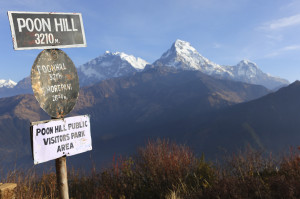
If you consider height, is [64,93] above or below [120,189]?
above

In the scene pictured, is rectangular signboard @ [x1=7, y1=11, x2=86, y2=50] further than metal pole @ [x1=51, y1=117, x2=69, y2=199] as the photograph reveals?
No

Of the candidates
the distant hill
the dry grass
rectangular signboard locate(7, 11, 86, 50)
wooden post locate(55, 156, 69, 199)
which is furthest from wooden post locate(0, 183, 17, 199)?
Answer: the distant hill

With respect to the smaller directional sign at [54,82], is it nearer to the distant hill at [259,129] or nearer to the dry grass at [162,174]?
the dry grass at [162,174]

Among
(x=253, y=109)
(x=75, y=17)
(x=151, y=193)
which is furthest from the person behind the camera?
(x=253, y=109)

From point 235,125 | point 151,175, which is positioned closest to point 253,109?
point 235,125

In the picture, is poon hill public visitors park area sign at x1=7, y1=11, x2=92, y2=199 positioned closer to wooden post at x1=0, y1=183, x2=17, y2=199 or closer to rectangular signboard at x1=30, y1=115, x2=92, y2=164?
rectangular signboard at x1=30, y1=115, x2=92, y2=164

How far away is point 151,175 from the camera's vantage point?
23.3 ft

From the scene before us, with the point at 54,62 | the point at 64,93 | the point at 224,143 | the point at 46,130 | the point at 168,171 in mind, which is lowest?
the point at 224,143

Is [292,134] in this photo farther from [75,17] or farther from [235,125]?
[75,17]

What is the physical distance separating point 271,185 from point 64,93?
13.8 ft

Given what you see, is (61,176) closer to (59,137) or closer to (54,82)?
(59,137)

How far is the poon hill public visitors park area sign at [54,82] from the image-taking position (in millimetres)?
3154

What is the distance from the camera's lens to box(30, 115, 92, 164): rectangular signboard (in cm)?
→ 308

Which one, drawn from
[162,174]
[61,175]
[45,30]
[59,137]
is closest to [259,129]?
[162,174]
